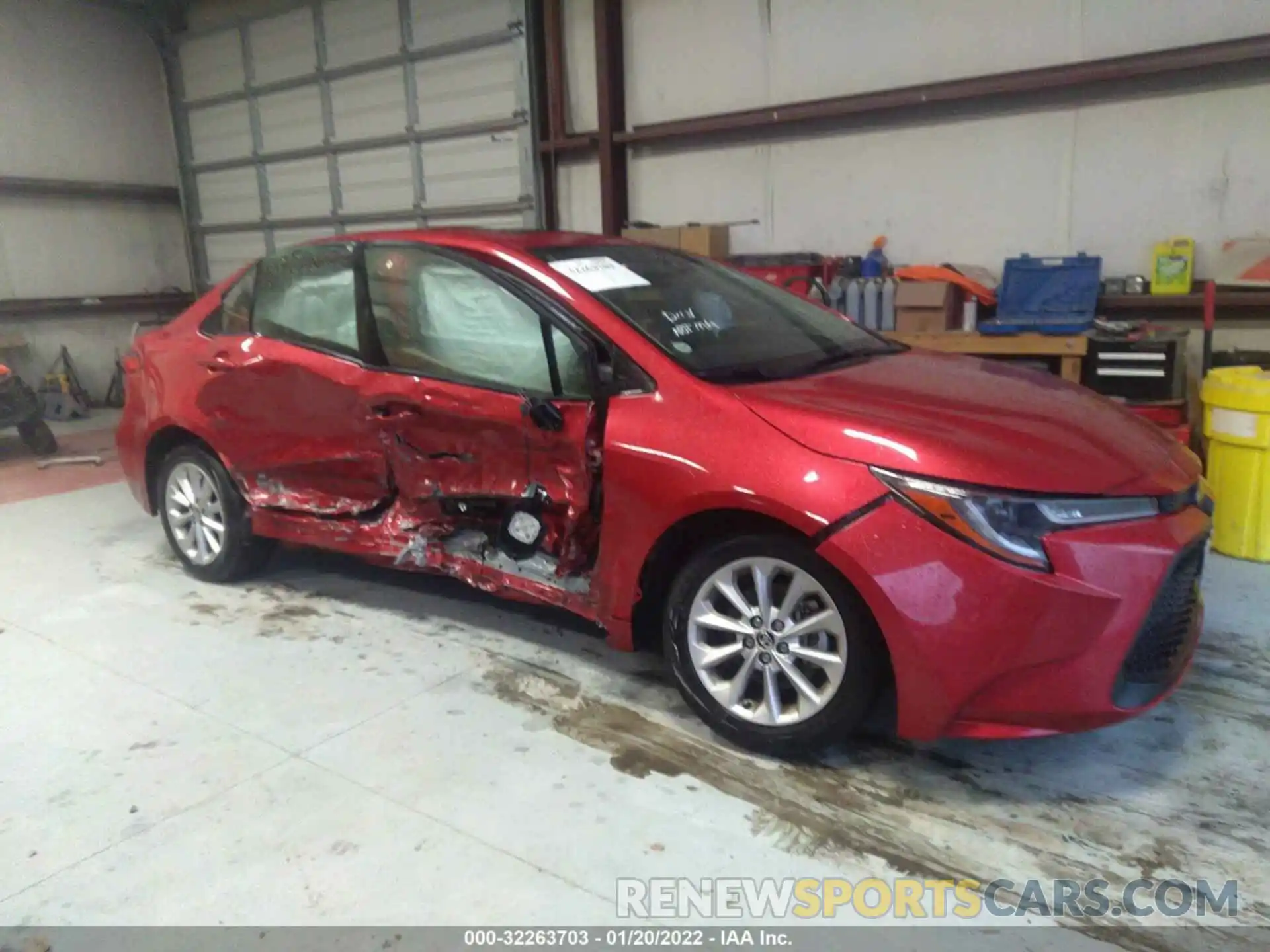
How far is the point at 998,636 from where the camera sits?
191 cm

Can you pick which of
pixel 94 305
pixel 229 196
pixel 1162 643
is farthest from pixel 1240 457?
pixel 94 305

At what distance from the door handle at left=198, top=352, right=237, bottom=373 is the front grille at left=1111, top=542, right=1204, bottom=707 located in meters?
3.00

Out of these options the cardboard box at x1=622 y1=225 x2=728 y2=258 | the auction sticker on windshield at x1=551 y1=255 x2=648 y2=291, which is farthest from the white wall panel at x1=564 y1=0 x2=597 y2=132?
the auction sticker on windshield at x1=551 y1=255 x2=648 y2=291

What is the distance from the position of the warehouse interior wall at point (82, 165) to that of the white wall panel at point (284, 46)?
5.41 ft

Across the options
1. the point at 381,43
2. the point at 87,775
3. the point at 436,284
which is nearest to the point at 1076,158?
the point at 436,284

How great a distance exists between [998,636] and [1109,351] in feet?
9.85

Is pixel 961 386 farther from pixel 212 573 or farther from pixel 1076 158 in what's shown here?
pixel 1076 158

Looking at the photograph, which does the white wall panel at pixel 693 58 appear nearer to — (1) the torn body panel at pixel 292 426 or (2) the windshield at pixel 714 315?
(2) the windshield at pixel 714 315

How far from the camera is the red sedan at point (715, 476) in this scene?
1.94 m

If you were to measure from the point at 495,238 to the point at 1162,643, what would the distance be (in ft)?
7.01

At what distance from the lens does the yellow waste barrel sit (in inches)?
142

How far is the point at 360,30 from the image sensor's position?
8.04 meters

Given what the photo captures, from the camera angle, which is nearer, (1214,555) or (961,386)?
(961,386)

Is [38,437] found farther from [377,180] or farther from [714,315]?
[714,315]
